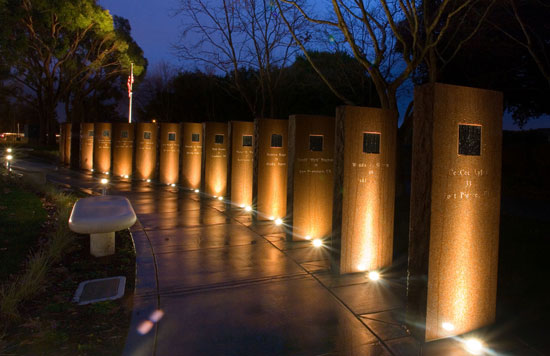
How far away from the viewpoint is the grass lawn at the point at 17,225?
5.91m

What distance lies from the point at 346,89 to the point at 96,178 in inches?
458

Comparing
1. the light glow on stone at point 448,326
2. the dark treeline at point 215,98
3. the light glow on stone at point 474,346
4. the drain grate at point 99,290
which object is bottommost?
the light glow on stone at point 474,346

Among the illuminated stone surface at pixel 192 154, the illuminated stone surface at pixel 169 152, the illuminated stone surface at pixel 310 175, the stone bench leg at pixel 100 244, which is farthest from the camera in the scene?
the illuminated stone surface at pixel 169 152

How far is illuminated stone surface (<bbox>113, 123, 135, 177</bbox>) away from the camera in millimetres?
18156

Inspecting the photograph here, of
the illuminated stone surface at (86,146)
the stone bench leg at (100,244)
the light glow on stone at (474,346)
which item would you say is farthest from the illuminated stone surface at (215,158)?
the illuminated stone surface at (86,146)

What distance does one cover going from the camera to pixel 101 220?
19.4ft

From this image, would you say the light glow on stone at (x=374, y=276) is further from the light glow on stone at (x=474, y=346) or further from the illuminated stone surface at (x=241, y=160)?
the illuminated stone surface at (x=241, y=160)

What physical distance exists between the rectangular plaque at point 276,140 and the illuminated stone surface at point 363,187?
3460 mm

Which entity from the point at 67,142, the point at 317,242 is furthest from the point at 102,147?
the point at 317,242

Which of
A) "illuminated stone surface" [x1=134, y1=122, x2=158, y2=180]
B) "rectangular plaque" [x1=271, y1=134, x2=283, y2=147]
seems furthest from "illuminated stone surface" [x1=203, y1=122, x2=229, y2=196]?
"illuminated stone surface" [x1=134, y1=122, x2=158, y2=180]

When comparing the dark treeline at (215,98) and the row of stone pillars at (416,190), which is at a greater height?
the dark treeline at (215,98)

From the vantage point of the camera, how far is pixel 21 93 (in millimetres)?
37750

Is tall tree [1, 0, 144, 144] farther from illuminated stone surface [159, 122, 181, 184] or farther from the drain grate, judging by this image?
the drain grate

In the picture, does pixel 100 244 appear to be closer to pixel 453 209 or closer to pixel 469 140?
pixel 453 209
